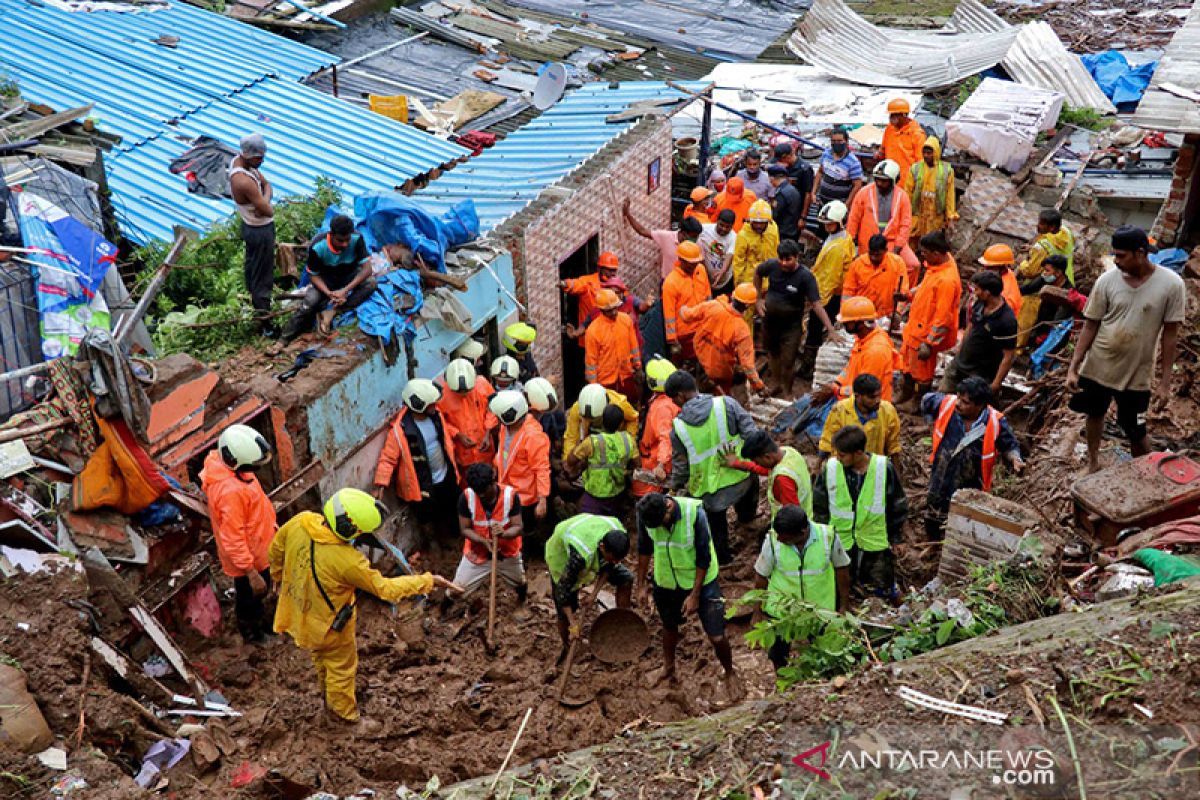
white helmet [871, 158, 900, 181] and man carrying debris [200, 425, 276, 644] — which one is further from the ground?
white helmet [871, 158, 900, 181]

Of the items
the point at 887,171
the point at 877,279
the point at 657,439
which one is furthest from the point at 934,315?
the point at 657,439

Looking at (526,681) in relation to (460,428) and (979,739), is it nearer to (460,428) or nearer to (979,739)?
(460,428)

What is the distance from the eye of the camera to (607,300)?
10188 millimetres

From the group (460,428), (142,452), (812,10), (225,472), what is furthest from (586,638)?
(812,10)

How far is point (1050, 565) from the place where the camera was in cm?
626

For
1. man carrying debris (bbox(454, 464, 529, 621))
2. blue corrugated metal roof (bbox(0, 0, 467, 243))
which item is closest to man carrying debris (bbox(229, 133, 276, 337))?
blue corrugated metal roof (bbox(0, 0, 467, 243))

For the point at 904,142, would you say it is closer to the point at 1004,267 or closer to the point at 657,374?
the point at 1004,267

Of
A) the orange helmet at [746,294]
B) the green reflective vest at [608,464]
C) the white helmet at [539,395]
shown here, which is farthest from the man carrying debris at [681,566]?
the orange helmet at [746,294]

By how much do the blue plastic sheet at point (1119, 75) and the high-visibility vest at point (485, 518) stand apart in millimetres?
13185

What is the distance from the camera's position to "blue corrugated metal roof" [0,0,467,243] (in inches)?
412

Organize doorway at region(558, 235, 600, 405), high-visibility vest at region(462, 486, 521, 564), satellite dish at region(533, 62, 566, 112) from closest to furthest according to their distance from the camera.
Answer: high-visibility vest at region(462, 486, 521, 564) → doorway at region(558, 235, 600, 405) → satellite dish at region(533, 62, 566, 112)

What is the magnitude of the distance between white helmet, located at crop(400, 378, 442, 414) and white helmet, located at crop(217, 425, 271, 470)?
1639mm

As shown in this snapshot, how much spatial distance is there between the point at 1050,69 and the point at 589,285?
1037cm

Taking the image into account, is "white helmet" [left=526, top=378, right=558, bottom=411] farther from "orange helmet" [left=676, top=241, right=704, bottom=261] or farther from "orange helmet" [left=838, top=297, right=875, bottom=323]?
"orange helmet" [left=838, top=297, right=875, bottom=323]
